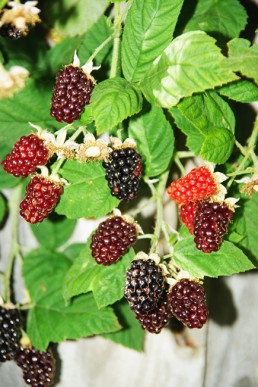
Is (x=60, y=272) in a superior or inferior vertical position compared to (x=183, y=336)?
superior

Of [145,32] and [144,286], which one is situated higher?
[145,32]

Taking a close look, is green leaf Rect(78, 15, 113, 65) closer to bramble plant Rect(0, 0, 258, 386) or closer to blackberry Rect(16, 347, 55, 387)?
bramble plant Rect(0, 0, 258, 386)

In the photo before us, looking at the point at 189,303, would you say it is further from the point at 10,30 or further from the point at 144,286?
the point at 10,30

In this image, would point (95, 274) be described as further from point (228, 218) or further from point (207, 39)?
point (207, 39)

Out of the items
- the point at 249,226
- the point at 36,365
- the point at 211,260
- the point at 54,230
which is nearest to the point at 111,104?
the point at 211,260

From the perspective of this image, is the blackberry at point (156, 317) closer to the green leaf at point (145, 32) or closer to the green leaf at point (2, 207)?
the green leaf at point (145, 32)

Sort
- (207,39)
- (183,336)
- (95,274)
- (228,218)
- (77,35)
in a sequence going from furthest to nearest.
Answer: (183,336)
(77,35)
(95,274)
(228,218)
(207,39)

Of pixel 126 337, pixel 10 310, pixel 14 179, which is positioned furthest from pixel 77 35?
pixel 126 337
